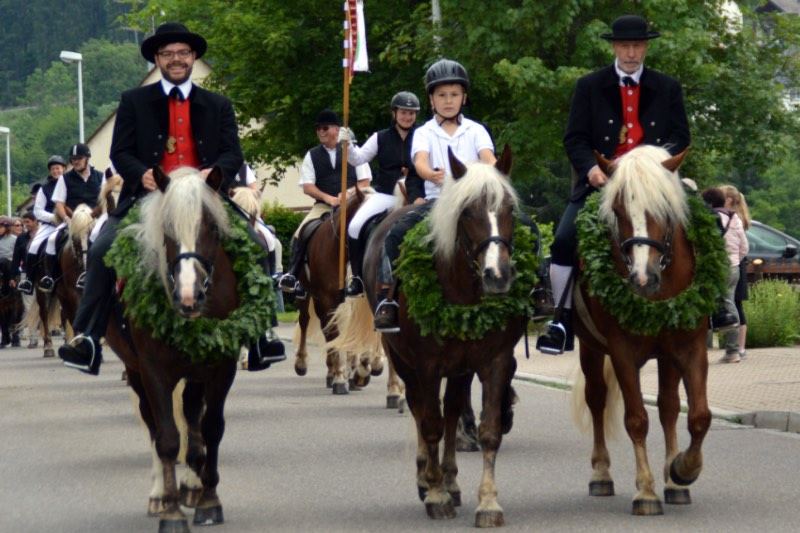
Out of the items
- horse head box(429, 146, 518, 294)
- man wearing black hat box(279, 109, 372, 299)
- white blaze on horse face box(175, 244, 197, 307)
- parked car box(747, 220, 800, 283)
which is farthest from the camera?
parked car box(747, 220, 800, 283)

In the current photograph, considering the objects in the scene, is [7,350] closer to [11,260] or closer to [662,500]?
[11,260]

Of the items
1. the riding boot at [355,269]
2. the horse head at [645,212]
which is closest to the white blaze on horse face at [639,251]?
the horse head at [645,212]

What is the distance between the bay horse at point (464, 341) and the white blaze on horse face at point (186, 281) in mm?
1516

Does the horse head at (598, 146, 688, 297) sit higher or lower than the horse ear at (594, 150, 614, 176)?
lower

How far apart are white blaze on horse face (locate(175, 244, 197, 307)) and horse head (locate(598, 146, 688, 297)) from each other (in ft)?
8.08

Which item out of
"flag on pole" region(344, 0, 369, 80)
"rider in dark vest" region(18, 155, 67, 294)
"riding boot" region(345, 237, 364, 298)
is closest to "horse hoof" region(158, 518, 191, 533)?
"riding boot" region(345, 237, 364, 298)

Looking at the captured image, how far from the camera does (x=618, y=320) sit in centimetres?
962

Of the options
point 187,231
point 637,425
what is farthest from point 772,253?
point 187,231

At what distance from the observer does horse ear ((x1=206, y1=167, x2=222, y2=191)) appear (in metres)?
9.27

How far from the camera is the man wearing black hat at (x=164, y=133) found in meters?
10.2

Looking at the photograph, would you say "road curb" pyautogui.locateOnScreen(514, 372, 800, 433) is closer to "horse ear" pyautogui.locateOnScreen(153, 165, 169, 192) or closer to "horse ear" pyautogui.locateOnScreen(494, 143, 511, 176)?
"horse ear" pyautogui.locateOnScreen(494, 143, 511, 176)

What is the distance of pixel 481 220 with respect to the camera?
9148 millimetres

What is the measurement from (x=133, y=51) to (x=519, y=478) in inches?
5851

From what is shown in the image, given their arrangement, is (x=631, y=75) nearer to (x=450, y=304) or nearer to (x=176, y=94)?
(x=450, y=304)
